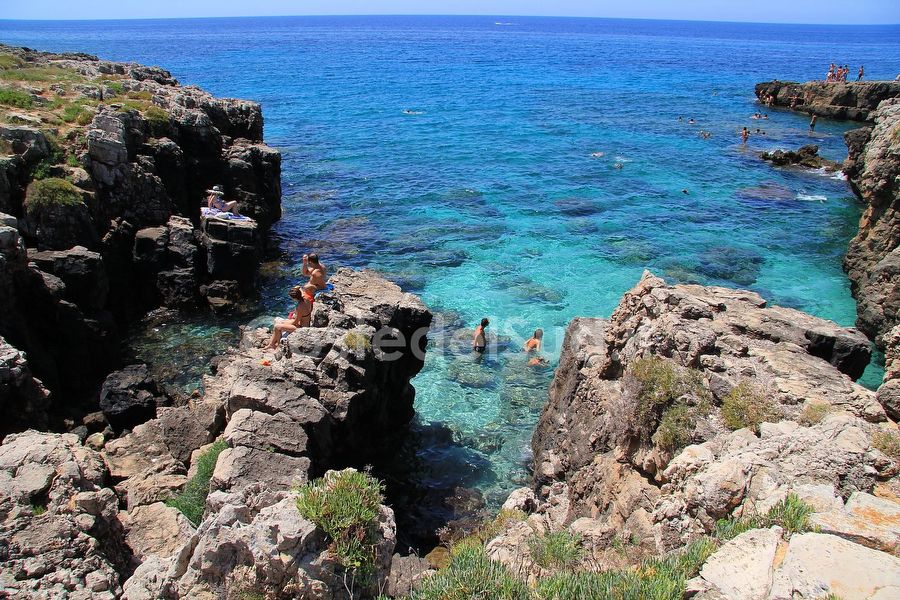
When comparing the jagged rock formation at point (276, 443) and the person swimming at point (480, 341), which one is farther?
the person swimming at point (480, 341)

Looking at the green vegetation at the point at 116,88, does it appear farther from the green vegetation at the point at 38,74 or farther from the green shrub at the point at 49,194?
the green shrub at the point at 49,194

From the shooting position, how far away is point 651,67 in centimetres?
12775

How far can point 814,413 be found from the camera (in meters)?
9.62

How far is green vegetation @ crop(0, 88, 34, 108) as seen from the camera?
26188mm

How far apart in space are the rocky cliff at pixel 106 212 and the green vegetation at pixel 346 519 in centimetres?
1047

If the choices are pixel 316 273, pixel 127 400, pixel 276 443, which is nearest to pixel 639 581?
pixel 276 443

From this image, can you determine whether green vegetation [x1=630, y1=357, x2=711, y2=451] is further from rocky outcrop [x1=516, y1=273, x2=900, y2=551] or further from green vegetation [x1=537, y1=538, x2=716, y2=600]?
green vegetation [x1=537, y1=538, x2=716, y2=600]

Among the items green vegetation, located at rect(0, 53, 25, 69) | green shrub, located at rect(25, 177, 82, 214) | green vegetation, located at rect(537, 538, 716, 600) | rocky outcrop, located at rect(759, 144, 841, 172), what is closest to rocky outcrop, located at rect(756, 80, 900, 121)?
rocky outcrop, located at rect(759, 144, 841, 172)

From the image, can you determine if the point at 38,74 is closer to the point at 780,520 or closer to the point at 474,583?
the point at 474,583

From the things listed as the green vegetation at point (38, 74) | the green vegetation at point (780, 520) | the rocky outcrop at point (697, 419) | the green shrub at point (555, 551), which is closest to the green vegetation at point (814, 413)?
the rocky outcrop at point (697, 419)

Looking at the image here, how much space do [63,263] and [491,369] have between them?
16.4 meters

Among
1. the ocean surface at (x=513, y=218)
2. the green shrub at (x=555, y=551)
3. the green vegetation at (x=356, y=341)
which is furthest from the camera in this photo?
the ocean surface at (x=513, y=218)

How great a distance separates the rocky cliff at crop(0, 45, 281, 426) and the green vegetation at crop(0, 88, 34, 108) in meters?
0.07

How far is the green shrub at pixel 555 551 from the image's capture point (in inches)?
321
